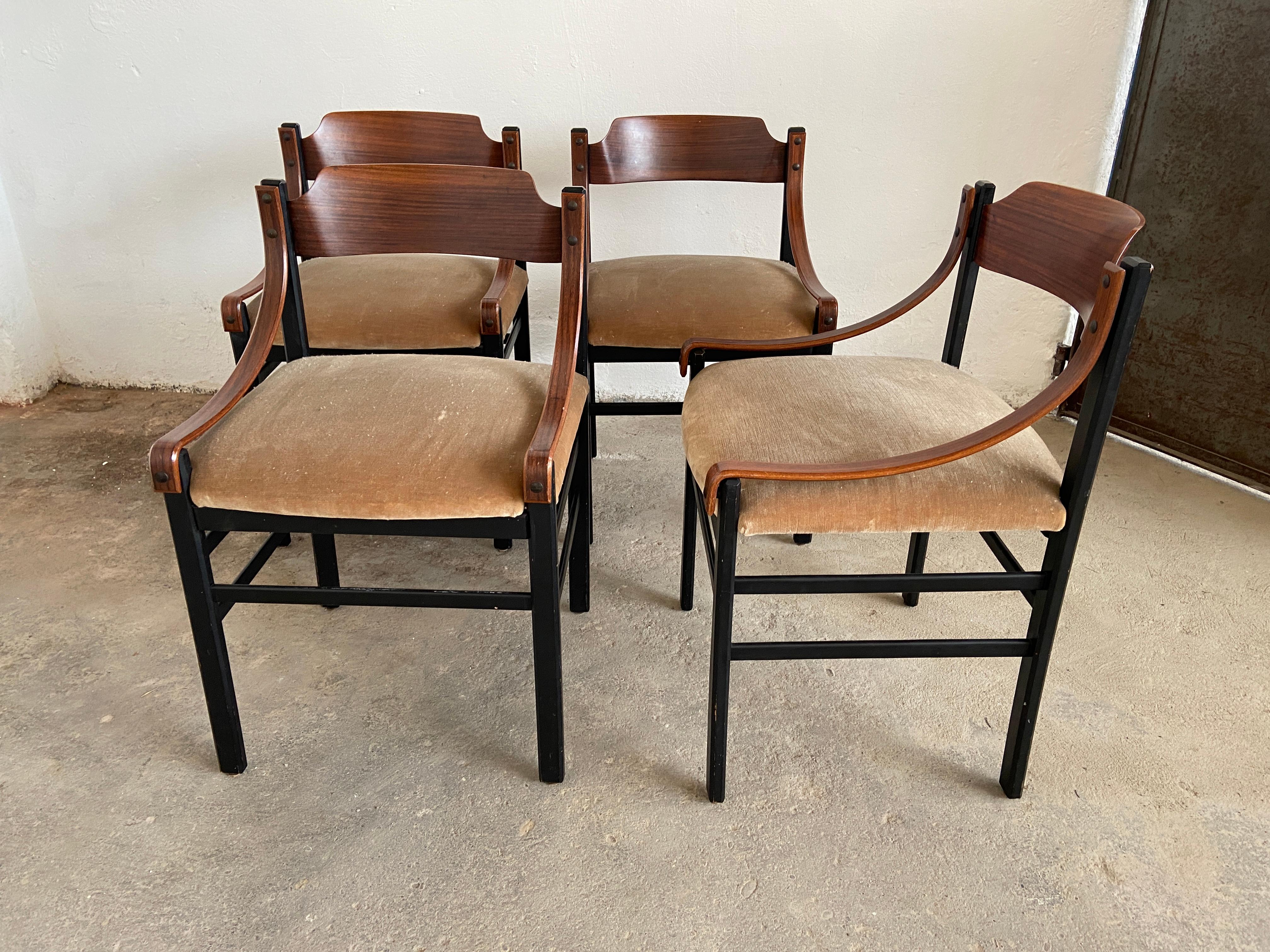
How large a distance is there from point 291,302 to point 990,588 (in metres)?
1.23

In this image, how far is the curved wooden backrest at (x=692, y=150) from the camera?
7.45 feet

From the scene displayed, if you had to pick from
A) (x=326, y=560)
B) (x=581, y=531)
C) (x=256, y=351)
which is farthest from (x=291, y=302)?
(x=581, y=531)

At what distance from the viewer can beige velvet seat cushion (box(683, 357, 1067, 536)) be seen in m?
1.27

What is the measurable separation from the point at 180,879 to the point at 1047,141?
9.10 feet

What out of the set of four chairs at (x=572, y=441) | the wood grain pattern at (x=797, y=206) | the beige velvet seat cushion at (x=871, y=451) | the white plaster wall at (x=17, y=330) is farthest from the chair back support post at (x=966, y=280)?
the white plaster wall at (x=17, y=330)

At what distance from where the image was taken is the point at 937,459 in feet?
3.96

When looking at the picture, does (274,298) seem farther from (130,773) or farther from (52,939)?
(52,939)

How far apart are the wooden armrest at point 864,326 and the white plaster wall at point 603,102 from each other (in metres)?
1.16

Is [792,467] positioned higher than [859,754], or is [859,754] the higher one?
[792,467]

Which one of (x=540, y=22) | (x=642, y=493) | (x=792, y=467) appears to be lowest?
(x=642, y=493)

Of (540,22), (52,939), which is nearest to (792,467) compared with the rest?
(52,939)

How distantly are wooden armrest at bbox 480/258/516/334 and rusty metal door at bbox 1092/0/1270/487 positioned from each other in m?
1.83

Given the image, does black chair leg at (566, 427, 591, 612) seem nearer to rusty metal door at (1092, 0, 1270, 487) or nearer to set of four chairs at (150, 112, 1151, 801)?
set of four chairs at (150, 112, 1151, 801)

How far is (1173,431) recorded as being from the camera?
2715mm
